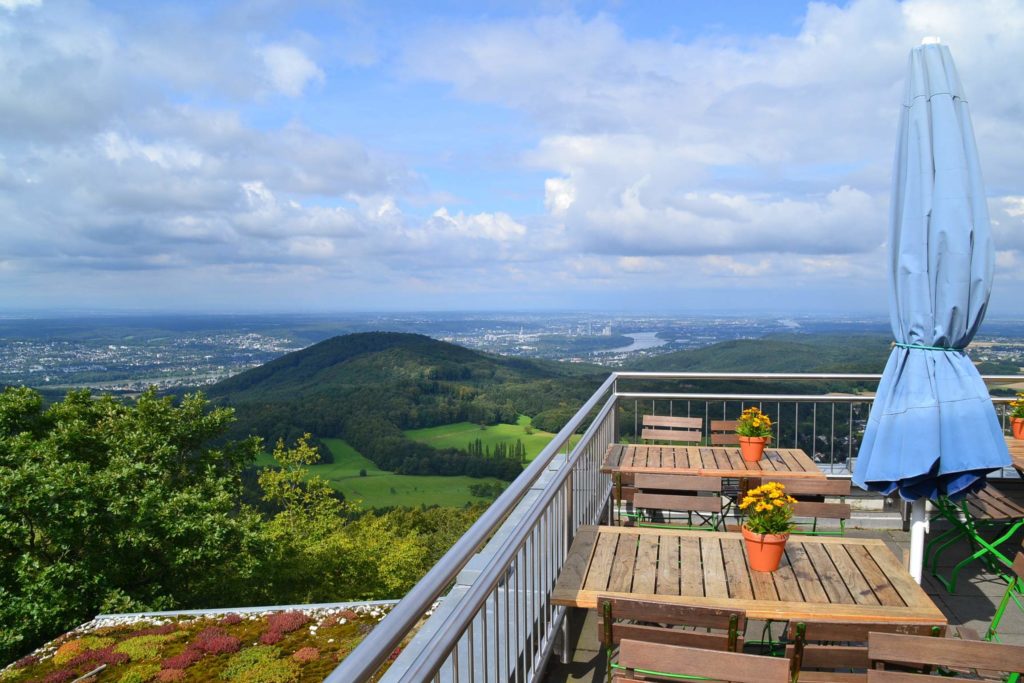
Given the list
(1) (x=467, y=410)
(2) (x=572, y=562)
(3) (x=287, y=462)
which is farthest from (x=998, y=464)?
(1) (x=467, y=410)

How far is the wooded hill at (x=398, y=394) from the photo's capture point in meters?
54.5

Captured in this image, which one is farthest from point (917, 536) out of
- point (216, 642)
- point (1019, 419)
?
point (216, 642)

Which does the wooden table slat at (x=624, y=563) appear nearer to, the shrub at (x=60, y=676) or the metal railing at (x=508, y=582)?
the metal railing at (x=508, y=582)

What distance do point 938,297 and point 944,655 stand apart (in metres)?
1.94

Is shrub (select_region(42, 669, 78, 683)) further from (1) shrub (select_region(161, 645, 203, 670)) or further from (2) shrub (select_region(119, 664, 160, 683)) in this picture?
(1) shrub (select_region(161, 645, 203, 670))

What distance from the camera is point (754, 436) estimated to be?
500 cm

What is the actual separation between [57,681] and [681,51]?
17907mm

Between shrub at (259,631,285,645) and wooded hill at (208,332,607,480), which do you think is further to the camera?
wooded hill at (208,332,607,480)

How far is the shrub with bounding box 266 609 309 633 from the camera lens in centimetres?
1372

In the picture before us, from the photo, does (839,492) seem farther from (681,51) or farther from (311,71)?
(311,71)

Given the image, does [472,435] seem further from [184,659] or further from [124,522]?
[184,659]

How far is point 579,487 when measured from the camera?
400 centimetres

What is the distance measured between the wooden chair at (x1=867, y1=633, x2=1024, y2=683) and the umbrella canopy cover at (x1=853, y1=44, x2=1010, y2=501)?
4.87 ft

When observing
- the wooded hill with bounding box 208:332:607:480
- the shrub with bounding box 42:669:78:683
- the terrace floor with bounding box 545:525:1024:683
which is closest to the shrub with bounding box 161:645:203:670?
the shrub with bounding box 42:669:78:683
